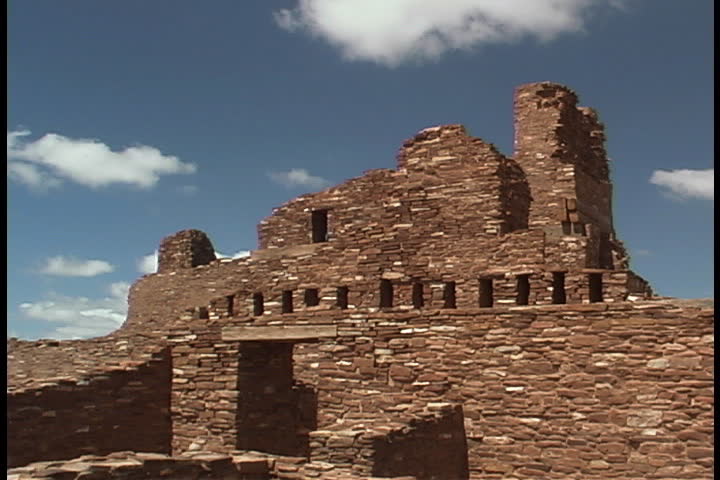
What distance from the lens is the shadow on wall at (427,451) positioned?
37.0 feet

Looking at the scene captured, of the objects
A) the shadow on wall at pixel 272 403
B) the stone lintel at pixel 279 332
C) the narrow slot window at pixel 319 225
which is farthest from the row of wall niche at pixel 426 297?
the narrow slot window at pixel 319 225

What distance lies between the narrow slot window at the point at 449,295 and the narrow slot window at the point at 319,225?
40.7 ft

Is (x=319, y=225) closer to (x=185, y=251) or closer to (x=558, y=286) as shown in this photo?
(x=185, y=251)

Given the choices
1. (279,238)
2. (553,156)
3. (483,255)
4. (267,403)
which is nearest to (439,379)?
(267,403)

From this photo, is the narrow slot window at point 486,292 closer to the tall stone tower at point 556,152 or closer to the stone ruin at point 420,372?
the stone ruin at point 420,372

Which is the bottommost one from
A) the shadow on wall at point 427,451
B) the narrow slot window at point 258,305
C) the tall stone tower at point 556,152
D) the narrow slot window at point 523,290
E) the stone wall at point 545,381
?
the shadow on wall at point 427,451

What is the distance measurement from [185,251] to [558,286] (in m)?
21.4

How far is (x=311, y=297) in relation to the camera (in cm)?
1529

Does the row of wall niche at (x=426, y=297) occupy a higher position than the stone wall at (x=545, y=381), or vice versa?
the row of wall niche at (x=426, y=297)

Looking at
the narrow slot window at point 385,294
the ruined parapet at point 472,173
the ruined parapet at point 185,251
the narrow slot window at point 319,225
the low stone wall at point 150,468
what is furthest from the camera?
the ruined parapet at point 185,251

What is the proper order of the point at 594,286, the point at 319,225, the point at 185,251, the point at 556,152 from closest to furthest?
the point at 594,286 < the point at 319,225 < the point at 556,152 < the point at 185,251

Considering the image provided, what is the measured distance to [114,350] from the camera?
67.4 ft

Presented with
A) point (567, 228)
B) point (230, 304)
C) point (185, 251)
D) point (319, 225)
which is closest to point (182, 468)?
point (230, 304)

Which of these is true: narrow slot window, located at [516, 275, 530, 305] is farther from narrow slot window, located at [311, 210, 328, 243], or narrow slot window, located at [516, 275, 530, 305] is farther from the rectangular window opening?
narrow slot window, located at [311, 210, 328, 243]
